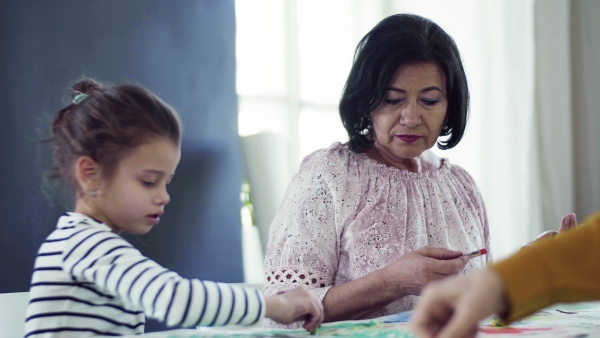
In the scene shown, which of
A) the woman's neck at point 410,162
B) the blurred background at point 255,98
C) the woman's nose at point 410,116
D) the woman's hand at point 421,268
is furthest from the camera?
the blurred background at point 255,98

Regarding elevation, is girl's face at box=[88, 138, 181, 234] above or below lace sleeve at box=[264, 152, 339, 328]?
above

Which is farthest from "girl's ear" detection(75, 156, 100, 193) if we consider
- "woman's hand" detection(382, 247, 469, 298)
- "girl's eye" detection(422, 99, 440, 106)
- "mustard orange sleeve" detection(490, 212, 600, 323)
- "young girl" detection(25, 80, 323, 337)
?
"girl's eye" detection(422, 99, 440, 106)

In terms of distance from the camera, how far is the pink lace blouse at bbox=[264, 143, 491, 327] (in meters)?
1.45

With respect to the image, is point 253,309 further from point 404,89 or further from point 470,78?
point 470,78

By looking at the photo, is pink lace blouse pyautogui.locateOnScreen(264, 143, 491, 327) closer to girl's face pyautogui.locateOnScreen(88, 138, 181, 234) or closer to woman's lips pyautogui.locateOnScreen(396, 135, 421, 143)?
woman's lips pyautogui.locateOnScreen(396, 135, 421, 143)

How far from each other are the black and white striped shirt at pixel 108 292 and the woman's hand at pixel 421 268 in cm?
46

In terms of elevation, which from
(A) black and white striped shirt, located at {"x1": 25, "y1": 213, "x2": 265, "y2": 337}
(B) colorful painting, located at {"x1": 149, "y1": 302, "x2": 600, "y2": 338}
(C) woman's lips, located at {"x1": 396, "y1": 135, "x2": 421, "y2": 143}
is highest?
(C) woman's lips, located at {"x1": 396, "y1": 135, "x2": 421, "y2": 143}

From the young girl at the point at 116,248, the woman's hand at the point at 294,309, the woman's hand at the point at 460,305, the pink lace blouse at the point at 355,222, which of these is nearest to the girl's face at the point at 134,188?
the young girl at the point at 116,248

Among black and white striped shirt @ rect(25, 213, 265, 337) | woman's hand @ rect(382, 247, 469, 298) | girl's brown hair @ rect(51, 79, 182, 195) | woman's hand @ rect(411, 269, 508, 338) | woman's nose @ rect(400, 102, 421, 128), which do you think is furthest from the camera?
woman's nose @ rect(400, 102, 421, 128)

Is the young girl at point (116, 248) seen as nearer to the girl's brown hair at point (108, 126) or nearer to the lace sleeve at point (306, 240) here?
the girl's brown hair at point (108, 126)

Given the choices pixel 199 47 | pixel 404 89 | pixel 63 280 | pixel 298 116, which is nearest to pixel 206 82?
pixel 199 47

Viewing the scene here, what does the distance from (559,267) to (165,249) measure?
1.66 m

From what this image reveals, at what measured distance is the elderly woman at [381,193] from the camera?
56.4 inches

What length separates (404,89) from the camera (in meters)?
1.56
